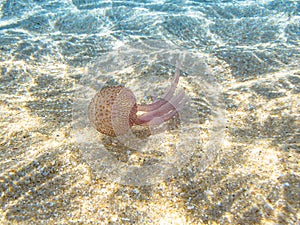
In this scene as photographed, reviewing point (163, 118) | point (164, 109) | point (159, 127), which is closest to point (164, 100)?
point (164, 109)

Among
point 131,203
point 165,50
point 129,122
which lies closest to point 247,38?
point 165,50

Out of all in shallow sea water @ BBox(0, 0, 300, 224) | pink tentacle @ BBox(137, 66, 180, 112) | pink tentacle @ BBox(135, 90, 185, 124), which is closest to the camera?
shallow sea water @ BBox(0, 0, 300, 224)

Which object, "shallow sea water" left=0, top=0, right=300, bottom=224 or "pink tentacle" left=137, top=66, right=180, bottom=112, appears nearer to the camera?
"shallow sea water" left=0, top=0, right=300, bottom=224

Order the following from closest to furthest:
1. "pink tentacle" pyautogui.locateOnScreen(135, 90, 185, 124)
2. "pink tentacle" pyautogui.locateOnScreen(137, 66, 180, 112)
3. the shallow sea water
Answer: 1. the shallow sea water
2. "pink tentacle" pyautogui.locateOnScreen(135, 90, 185, 124)
3. "pink tentacle" pyautogui.locateOnScreen(137, 66, 180, 112)

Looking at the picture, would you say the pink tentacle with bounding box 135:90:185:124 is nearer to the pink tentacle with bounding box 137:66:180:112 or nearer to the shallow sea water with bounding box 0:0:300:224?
the pink tentacle with bounding box 137:66:180:112

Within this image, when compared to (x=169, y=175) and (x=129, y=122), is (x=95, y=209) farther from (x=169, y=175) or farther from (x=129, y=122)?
(x=129, y=122)

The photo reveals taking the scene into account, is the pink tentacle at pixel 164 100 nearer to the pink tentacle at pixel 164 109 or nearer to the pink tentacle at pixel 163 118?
the pink tentacle at pixel 164 109

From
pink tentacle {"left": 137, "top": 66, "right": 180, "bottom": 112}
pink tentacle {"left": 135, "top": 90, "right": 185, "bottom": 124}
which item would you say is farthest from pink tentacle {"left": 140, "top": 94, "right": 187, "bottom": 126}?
pink tentacle {"left": 137, "top": 66, "right": 180, "bottom": 112}

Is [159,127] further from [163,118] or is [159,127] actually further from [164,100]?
[164,100]
